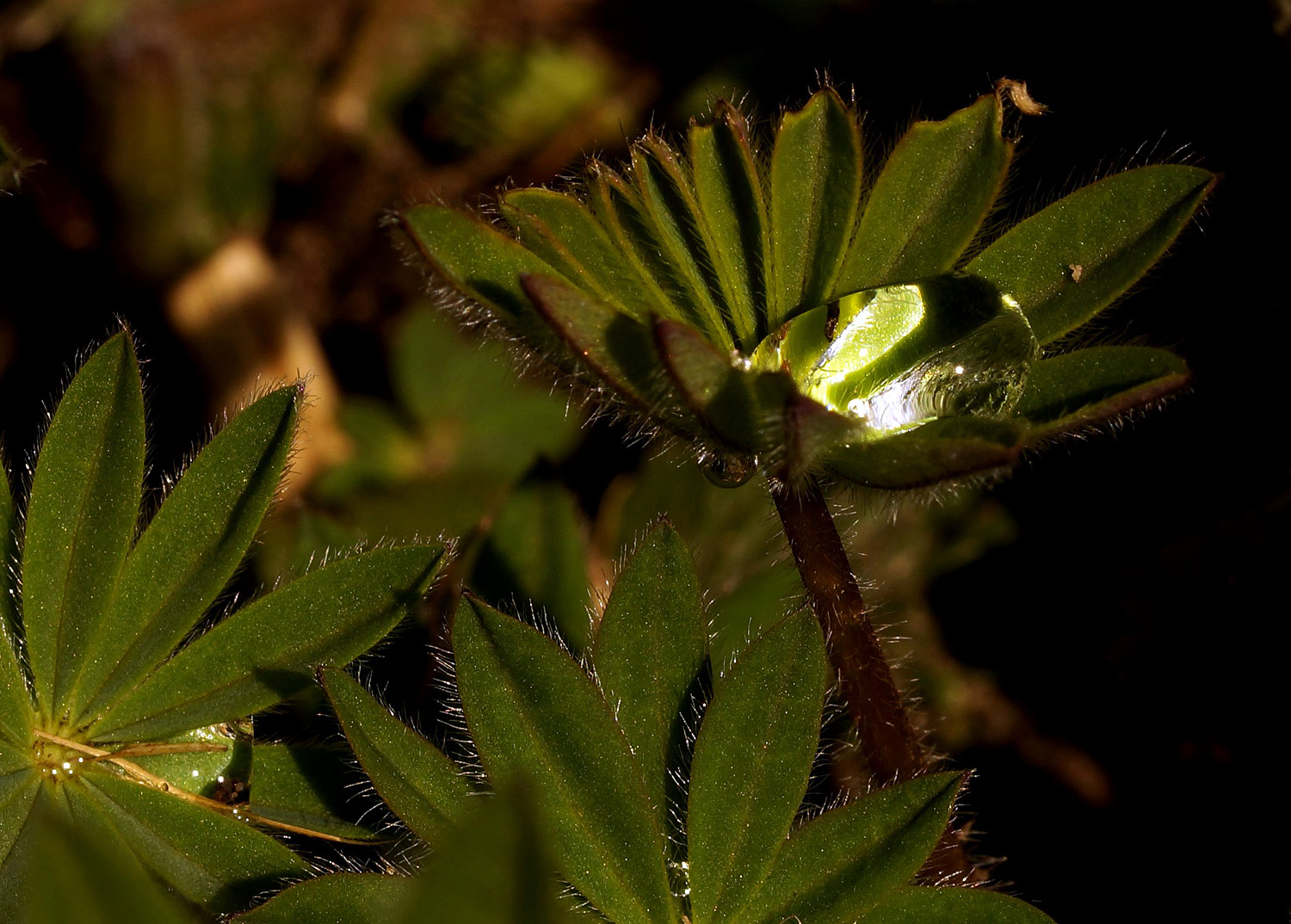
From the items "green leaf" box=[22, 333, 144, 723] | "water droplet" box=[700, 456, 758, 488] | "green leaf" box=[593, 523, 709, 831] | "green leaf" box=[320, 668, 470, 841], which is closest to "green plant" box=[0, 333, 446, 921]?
"green leaf" box=[22, 333, 144, 723]

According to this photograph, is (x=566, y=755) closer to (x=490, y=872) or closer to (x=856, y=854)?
(x=856, y=854)

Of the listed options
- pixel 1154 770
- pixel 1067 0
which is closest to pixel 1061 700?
pixel 1154 770

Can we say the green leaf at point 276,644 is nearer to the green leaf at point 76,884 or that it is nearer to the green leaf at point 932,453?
the green leaf at point 932,453

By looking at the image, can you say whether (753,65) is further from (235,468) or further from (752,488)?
(235,468)

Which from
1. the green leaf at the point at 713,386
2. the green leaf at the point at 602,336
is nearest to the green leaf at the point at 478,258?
the green leaf at the point at 602,336

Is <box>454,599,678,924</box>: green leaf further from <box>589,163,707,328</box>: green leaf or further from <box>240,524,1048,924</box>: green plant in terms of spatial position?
<box>589,163,707,328</box>: green leaf

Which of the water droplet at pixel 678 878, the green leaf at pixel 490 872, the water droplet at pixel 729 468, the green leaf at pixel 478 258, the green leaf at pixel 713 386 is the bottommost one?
the water droplet at pixel 678 878
